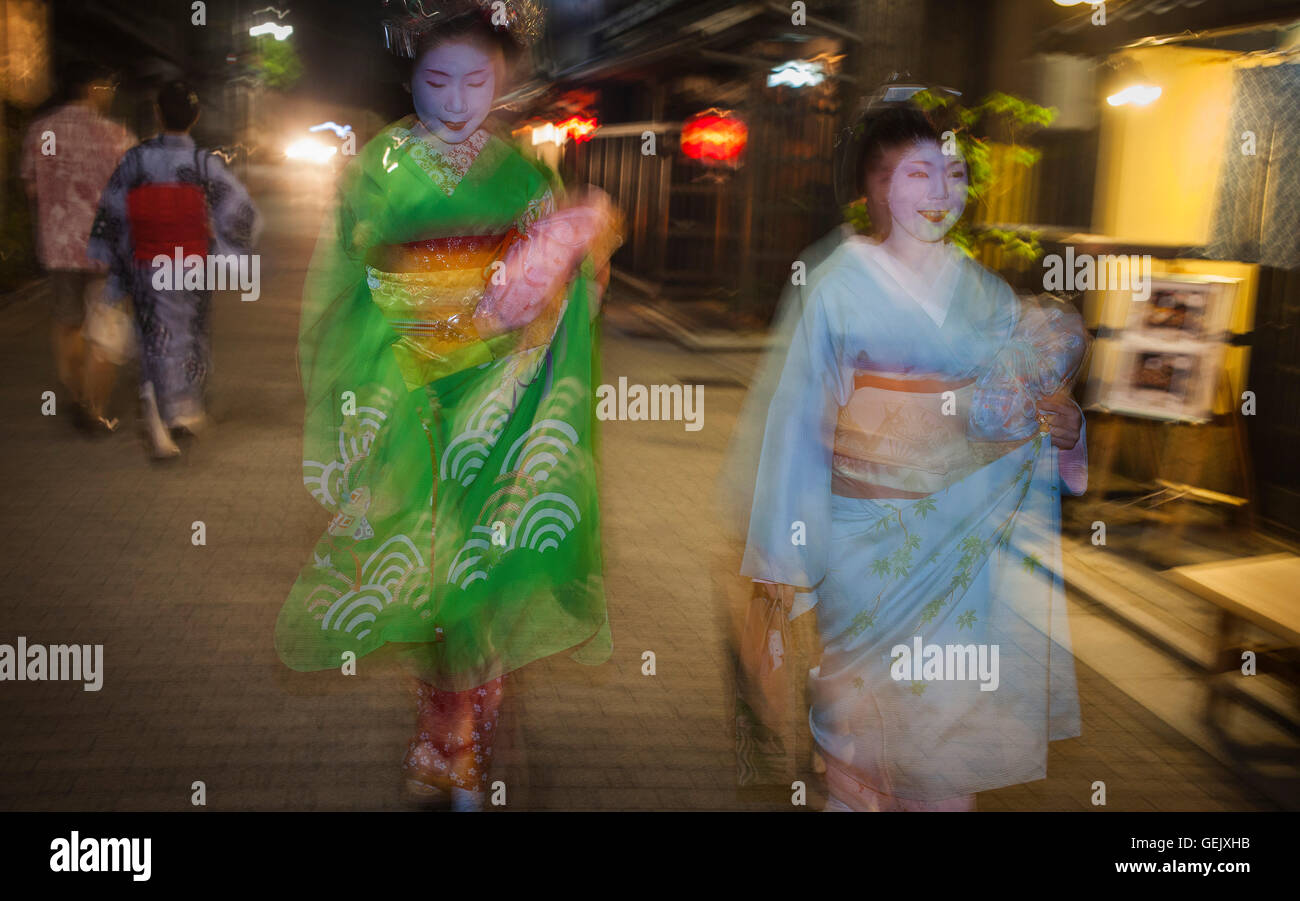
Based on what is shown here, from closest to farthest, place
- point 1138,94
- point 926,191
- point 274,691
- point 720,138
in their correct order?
1. point 926,191
2. point 274,691
3. point 1138,94
4. point 720,138

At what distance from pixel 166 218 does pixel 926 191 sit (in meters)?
5.61

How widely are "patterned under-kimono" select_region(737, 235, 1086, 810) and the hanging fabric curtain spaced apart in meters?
4.24

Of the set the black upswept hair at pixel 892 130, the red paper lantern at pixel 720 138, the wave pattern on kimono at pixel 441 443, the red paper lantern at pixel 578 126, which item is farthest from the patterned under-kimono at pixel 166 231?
the red paper lantern at pixel 578 126

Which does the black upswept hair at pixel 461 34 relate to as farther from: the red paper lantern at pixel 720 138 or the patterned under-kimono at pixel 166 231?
the red paper lantern at pixel 720 138

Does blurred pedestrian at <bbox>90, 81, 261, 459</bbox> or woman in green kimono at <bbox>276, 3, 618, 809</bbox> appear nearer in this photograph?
woman in green kimono at <bbox>276, 3, 618, 809</bbox>

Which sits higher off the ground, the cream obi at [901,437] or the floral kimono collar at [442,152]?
the floral kimono collar at [442,152]

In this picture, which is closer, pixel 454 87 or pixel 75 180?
pixel 454 87

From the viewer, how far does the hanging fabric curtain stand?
6.83 m

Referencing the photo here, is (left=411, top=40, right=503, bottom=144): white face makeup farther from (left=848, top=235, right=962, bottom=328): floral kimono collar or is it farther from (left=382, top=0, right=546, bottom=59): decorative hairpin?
(left=848, top=235, right=962, bottom=328): floral kimono collar

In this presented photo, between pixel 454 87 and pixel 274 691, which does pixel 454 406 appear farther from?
pixel 274 691

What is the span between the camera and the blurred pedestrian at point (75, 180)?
27.9 feet

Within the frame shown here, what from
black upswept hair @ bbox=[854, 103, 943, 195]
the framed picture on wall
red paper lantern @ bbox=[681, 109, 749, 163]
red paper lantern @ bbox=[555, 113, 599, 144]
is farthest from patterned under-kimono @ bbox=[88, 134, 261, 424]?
red paper lantern @ bbox=[555, 113, 599, 144]

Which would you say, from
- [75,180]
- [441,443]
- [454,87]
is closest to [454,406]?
[441,443]

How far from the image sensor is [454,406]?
145 inches
